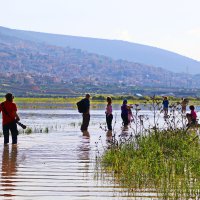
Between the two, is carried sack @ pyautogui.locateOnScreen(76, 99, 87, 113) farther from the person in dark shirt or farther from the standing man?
the person in dark shirt

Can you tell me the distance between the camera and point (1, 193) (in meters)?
10.6

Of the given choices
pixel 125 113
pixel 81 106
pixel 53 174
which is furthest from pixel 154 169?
pixel 125 113

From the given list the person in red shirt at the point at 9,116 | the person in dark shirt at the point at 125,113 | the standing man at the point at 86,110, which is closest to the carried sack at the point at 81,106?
the standing man at the point at 86,110

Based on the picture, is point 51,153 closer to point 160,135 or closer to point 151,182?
point 160,135

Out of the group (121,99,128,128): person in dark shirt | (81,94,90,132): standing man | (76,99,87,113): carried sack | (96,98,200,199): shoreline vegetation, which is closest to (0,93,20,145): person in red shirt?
(96,98,200,199): shoreline vegetation

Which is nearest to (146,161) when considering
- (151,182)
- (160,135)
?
(151,182)

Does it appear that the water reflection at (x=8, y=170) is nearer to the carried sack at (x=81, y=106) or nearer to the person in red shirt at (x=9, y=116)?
the person in red shirt at (x=9, y=116)

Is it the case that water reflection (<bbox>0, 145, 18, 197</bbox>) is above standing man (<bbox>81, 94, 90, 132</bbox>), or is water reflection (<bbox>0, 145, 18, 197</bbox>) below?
below

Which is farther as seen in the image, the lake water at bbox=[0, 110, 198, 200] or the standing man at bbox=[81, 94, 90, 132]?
the standing man at bbox=[81, 94, 90, 132]

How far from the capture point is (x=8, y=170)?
13750mm

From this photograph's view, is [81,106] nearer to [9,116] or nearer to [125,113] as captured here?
[125,113]

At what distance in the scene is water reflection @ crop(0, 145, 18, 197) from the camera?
11144mm

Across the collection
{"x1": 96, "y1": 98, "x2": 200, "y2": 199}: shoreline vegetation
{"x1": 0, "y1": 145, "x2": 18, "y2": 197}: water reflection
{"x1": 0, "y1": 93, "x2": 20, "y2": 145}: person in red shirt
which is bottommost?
{"x1": 0, "y1": 145, "x2": 18, "y2": 197}: water reflection

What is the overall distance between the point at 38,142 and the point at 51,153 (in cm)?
409
